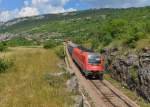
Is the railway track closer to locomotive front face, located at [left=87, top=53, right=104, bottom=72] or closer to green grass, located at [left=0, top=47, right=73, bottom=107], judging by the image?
locomotive front face, located at [left=87, top=53, right=104, bottom=72]

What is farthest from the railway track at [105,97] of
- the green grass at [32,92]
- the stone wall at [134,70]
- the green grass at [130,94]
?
the green grass at [32,92]

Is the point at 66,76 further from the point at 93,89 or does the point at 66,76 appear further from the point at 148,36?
the point at 148,36

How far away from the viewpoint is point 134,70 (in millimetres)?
31922

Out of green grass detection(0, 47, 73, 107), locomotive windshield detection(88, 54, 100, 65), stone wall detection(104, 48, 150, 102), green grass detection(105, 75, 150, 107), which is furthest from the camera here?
locomotive windshield detection(88, 54, 100, 65)

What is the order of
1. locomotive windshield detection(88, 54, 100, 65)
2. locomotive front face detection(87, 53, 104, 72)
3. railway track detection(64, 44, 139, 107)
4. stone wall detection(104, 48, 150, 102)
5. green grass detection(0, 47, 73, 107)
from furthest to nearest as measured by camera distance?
locomotive windshield detection(88, 54, 100, 65), locomotive front face detection(87, 53, 104, 72), stone wall detection(104, 48, 150, 102), railway track detection(64, 44, 139, 107), green grass detection(0, 47, 73, 107)

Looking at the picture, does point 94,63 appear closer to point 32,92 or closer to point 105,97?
point 105,97

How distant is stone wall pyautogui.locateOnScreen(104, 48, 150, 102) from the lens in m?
27.6

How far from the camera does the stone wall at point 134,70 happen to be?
2758cm

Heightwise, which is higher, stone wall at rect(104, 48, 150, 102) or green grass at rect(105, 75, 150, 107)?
stone wall at rect(104, 48, 150, 102)

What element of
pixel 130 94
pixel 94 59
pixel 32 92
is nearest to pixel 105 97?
pixel 130 94

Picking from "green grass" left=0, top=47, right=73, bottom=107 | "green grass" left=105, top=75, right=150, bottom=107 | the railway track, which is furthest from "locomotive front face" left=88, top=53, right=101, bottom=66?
"green grass" left=0, top=47, right=73, bottom=107

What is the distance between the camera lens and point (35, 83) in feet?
57.0

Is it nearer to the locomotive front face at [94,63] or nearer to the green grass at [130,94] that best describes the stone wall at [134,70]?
the green grass at [130,94]

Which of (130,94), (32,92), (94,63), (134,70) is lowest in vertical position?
(130,94)
